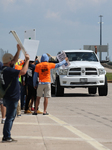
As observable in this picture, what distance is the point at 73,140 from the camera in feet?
25.8

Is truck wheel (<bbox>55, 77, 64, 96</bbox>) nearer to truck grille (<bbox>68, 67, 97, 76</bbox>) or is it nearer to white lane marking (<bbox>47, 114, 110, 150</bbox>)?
truck grille (<bbox>68, 67, 97, 76</bbox>)

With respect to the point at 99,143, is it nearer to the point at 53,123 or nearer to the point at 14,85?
the point at 14,85

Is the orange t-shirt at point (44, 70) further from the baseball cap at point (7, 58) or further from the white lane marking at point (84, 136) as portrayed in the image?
the baseball cap at point (7, 58)

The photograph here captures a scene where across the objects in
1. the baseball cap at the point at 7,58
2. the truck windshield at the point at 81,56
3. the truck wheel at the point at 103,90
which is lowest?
the truck wheel at the point at 103,90

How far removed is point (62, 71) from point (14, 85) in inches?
488

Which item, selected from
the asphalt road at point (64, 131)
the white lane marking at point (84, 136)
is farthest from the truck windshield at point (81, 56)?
the white lane marking at point (84, 136)

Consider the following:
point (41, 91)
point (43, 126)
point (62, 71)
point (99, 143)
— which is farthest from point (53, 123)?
point (62, 71)

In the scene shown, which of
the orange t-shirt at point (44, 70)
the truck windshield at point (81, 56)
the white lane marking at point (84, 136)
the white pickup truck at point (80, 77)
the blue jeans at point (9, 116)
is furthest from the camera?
the truck windshield at point (81, 56)

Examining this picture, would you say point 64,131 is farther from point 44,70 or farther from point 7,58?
point 44,70

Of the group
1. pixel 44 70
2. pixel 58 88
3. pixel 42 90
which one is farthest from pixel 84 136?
pixel 58 88

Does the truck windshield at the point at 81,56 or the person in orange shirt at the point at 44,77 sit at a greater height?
the truck windshield at the point at 81,56

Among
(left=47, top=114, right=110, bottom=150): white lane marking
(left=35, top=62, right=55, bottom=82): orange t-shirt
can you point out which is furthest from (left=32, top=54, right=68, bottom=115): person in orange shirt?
(left=47, top=114, right=110, bottom=150): white lane marking

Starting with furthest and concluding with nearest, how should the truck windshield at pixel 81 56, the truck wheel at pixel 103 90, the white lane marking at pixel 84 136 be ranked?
the truck windshield at pixel 81 56
the truck wheel at pixel 103 90
the white lane marking at pixel 84 136

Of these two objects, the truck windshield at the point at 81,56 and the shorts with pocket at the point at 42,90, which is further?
the truck windshield at the point at 81,56
